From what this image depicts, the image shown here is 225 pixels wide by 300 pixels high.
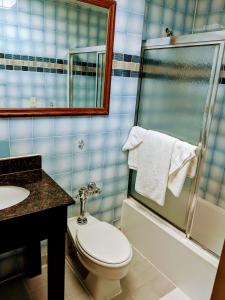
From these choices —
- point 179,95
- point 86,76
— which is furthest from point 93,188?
point 179,95

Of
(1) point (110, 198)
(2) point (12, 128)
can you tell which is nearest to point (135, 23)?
(2) point (12, 128)

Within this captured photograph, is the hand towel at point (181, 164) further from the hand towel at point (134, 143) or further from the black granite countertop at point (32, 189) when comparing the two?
the black granite countertop at point (32, 189)

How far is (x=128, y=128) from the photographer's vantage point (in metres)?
2.02

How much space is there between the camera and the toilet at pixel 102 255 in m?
1.44

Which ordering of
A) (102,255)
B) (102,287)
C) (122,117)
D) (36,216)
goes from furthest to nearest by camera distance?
(122,117)
(102,287)
(102,255)
(36,216)

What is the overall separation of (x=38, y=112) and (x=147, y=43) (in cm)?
101

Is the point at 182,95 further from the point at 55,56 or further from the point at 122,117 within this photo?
the point at 55,56

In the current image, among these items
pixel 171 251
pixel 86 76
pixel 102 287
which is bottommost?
pixel 102 287

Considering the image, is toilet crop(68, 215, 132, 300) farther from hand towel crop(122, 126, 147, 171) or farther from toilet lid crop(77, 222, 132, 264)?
hand towel crop(122, 126, 147, 171)

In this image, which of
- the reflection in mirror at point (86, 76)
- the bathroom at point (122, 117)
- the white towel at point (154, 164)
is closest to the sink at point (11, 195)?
the bathroom at point (122, 117)

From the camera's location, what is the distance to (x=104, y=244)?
61.4 inches

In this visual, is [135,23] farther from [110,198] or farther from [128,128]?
[110,198]

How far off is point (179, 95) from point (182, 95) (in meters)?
0.03

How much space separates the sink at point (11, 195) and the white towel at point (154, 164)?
93cm
